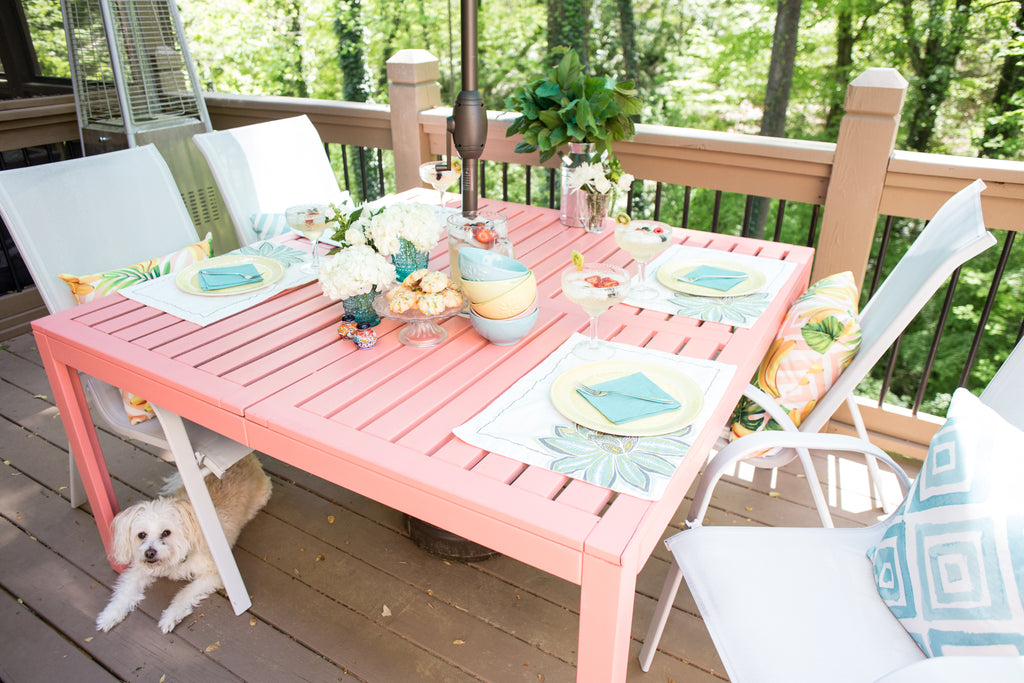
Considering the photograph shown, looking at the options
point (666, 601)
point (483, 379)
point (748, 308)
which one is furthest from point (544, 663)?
point (748, 308)

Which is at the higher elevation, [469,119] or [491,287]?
[469,119]

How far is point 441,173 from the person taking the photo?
6.82ft

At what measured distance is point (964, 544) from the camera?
43.0 inches

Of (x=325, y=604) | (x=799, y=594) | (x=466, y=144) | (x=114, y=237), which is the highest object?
(x=466, y=144)

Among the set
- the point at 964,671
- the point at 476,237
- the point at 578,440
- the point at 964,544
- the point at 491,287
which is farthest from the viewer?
the point at 476,237

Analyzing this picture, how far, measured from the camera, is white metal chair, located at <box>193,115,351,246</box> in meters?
2.47

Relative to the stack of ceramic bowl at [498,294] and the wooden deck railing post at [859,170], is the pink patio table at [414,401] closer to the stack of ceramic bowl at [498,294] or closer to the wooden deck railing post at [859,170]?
the stack of ceramic bowl at [498,294]

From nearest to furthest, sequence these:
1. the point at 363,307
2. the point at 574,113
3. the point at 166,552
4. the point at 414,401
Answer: the point at 414,401 → the point at 363,307 → the point at 166,552 → the point at 574,113

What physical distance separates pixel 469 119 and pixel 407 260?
418 mm

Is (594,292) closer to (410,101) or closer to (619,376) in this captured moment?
(619,376)

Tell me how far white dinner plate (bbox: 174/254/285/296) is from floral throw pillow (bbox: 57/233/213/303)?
116 mm

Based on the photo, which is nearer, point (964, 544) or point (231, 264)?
point (964, 544)

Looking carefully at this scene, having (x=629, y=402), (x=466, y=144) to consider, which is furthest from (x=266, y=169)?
(x=629, y=402)

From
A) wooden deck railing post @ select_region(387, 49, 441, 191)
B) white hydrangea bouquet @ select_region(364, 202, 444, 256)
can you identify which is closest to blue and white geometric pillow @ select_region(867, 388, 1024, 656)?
white hydrangea bouquet @ select_region(364, 202, 444, 256)
